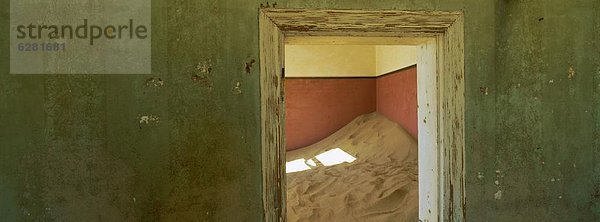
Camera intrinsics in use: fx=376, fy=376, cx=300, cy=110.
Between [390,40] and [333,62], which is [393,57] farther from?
[390,40]

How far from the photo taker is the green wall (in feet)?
6.17

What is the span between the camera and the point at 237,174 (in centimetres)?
198

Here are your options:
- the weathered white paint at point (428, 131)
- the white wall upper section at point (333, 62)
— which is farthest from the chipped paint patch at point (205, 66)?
the white wall upper section at point (333, 62)

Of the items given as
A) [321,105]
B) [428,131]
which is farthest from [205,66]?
[321,105]

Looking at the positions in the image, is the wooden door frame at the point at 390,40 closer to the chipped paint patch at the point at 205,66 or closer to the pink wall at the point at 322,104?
the chipped paint patch at the point at 205,66

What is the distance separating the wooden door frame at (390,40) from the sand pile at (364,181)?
48.5 inches

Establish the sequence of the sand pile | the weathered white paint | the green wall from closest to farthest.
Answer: the green wall
the weathered white paint
the sand pile

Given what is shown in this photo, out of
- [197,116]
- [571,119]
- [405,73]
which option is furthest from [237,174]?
[405,73]

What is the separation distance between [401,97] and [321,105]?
1872 mm

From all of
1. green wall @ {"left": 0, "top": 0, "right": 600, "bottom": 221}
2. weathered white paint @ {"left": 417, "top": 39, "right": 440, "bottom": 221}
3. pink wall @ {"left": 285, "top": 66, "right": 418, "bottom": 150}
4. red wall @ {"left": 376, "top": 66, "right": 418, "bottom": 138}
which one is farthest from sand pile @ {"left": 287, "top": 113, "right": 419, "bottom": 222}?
green wall @ {"left": 0, "top": 0, "right": 600, "bottom": 221}

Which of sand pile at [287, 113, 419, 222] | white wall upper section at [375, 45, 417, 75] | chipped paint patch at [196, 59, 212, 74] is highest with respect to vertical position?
white wall upper section at [375, 45, 417, 75]

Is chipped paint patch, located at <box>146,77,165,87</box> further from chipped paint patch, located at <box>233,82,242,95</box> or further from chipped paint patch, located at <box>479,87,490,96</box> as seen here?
chipped paint patch, located at <box>479,87,490,96</box>

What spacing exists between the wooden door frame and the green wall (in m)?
0.05

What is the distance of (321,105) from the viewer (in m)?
7.48
